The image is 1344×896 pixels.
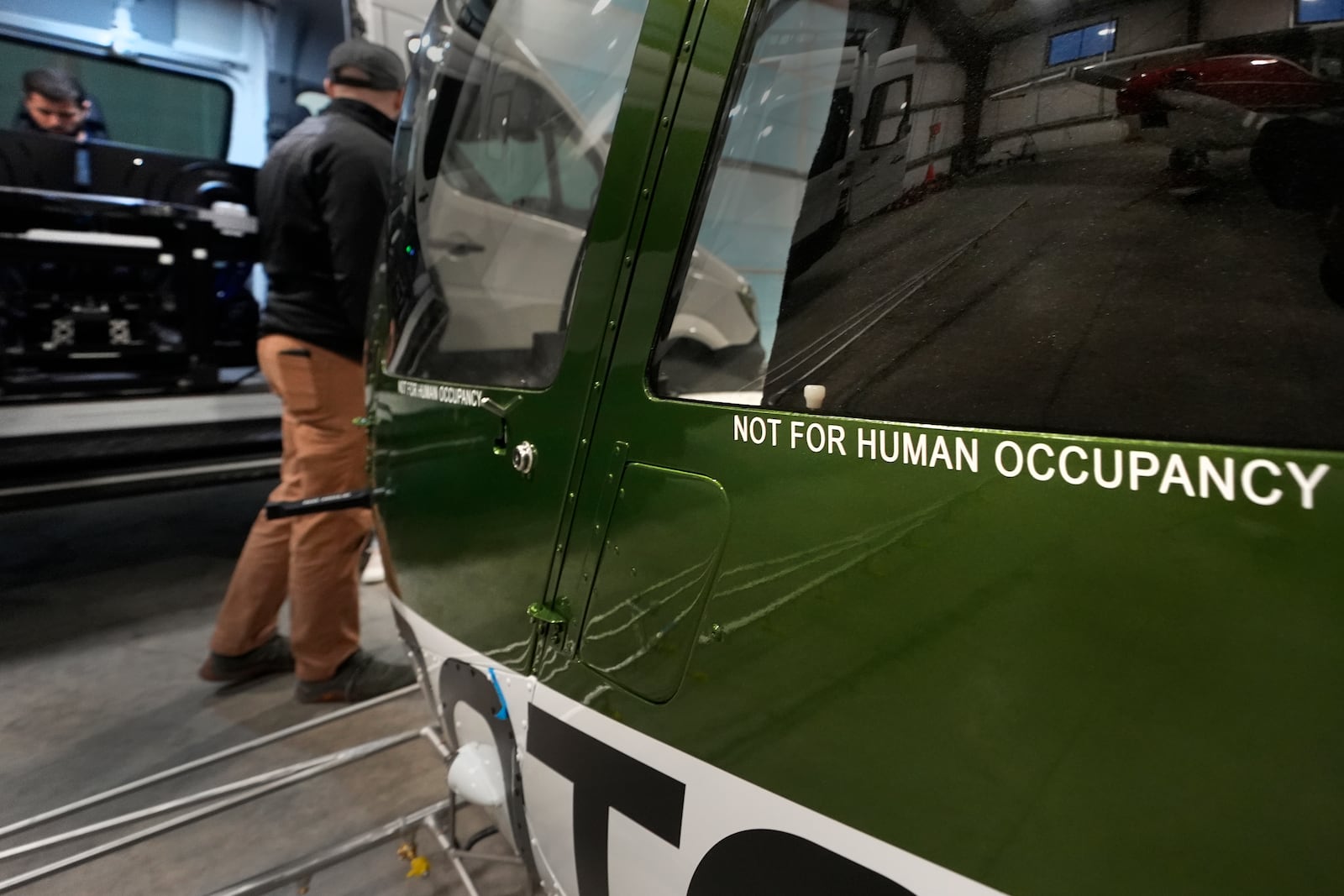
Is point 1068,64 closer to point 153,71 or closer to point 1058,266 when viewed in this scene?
point 1058,266

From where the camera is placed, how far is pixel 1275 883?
2.06ft

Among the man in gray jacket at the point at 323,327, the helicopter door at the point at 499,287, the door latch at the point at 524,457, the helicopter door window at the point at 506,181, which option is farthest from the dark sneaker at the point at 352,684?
the door latch at the point at 524,457

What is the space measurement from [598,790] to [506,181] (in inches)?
51.0

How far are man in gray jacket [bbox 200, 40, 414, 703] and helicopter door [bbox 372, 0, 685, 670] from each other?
25.9 inches

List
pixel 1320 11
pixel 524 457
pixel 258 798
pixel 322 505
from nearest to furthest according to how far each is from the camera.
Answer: pixel 1320 11, pixel 524 457, pixel 322 505, pixel 258 798

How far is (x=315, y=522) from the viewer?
264 centimetres

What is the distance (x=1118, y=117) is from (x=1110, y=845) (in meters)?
0.65

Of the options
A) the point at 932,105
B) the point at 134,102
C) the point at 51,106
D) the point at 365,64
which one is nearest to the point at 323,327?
the point at 365,64

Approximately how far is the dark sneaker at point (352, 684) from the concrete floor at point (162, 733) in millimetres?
57

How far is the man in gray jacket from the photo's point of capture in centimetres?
259

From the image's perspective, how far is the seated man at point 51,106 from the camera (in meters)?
3.91

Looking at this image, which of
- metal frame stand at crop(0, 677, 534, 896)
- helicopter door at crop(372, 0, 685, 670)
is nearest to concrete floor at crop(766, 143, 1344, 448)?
helicopter door at crop(372, 0, 685, 670)

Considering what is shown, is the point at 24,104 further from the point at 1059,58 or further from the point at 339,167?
the point at 1059,58

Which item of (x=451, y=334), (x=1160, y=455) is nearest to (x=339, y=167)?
(x=451, y=334)
